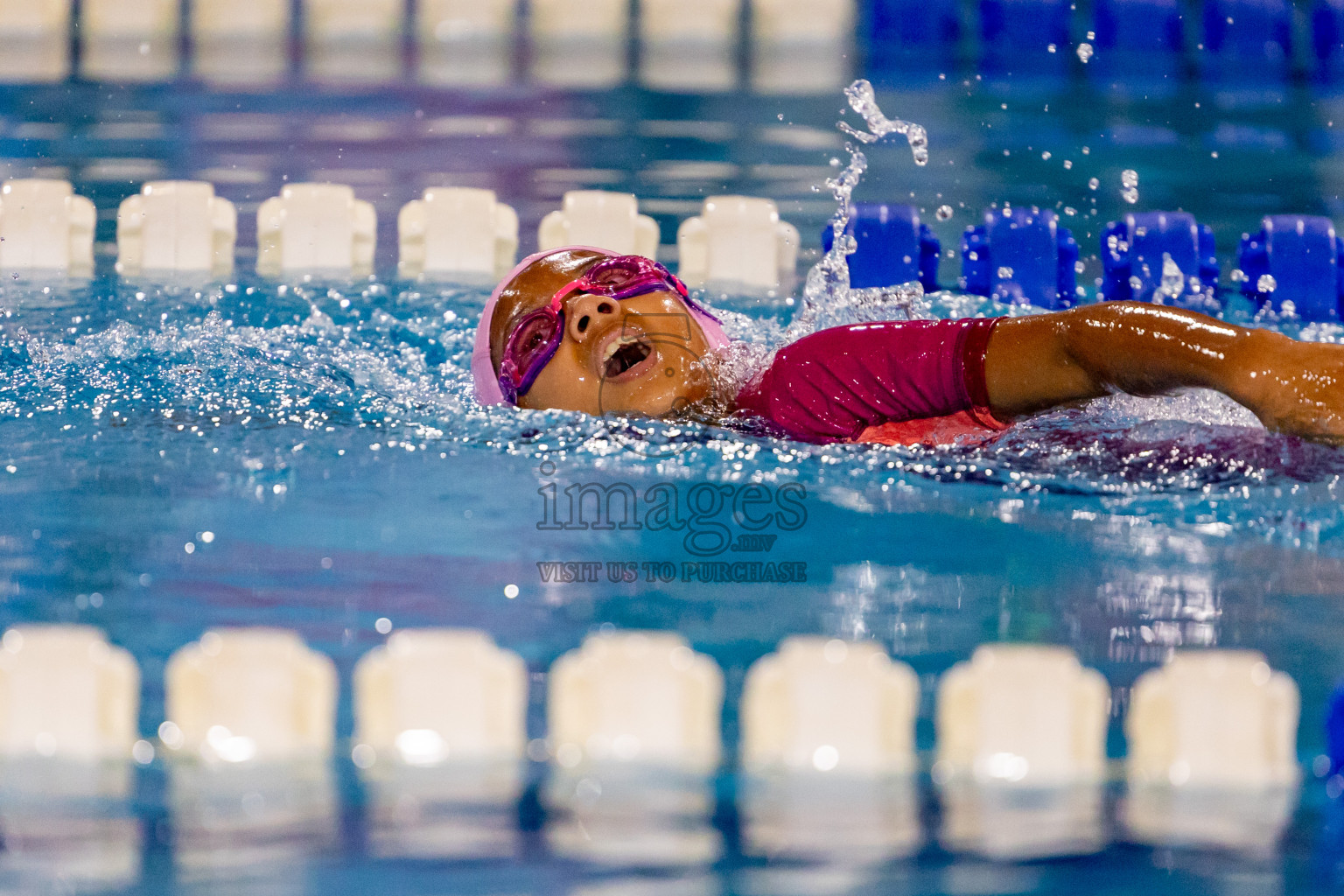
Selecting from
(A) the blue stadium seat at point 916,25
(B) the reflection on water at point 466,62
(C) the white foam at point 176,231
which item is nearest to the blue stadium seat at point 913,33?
(A) the blue stadium seat at point 916,25

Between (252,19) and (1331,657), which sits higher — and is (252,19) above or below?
above

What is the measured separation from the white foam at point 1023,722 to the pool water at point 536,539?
0.07 meters

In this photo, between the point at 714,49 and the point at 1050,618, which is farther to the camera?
the point at 714,49

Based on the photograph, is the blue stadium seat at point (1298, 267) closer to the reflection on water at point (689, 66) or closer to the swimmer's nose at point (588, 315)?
the swimmer's nose at point (588, 315)

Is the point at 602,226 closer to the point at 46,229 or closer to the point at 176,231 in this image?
the point at 176,231

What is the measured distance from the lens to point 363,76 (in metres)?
5.36

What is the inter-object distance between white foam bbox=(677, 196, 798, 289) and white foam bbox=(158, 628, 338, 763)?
219 cm

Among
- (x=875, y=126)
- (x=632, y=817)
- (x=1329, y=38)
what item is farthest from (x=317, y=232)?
(x=1329, y=38)

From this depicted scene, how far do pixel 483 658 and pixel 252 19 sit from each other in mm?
4622

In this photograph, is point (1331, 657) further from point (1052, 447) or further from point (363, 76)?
point (363, 76)

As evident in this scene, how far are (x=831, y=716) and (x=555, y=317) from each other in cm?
96

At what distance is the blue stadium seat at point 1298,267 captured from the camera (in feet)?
11.8

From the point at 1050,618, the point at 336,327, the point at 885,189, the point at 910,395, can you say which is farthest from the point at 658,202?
the point at 1050,618

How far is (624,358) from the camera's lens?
8.01 feet
